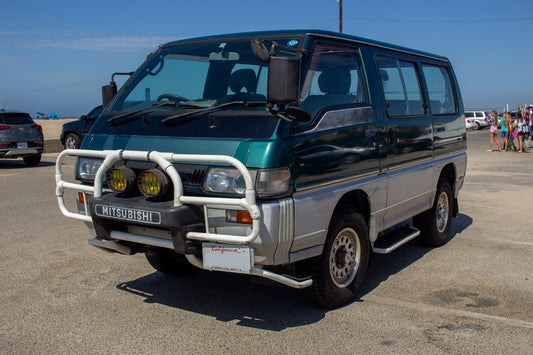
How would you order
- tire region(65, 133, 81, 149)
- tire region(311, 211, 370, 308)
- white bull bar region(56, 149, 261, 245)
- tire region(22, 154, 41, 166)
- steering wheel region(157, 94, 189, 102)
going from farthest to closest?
tire region(65, 133, 81, 149)
tire region(22, 154, 41, 166)
steering wheel region(157, 94, 189, 102)
tire region(311, 211, 370, 308)
white bull bar region(56, 149, 261, 245)

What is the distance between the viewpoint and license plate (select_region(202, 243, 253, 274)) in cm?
373

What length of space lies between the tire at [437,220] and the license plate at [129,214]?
12.6 feet

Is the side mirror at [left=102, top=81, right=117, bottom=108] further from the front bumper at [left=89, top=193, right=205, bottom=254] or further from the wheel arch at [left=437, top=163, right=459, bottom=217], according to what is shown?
the wheel arch at [left=437, top=163, right=459, bottom=217]

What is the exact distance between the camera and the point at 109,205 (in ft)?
13.3

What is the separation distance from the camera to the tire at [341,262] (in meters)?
4.34

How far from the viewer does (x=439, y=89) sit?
6887mm

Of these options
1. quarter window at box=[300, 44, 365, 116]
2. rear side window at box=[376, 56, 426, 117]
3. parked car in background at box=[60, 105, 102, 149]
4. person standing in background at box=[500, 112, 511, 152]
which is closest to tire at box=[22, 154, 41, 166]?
parked car in background at box=[60, 105, 102, 149]

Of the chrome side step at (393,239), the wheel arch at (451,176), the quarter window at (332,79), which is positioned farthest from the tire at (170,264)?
the wheel arch at (451,176)

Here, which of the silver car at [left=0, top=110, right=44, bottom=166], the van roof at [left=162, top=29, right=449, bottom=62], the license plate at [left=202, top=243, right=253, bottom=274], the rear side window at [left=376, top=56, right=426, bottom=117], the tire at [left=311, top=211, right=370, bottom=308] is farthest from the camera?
the silver car at [left=0, top=110, right=44, bottom=166]

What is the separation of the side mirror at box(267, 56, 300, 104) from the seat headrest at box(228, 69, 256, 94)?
0.71 metres

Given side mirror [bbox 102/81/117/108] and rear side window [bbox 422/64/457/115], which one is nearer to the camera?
side mirror [bbox 102/81/117/108]

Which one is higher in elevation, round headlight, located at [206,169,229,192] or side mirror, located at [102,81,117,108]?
side mirror, located at [102,81,117,108]

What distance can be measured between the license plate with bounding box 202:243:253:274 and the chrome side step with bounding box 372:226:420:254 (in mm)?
1754

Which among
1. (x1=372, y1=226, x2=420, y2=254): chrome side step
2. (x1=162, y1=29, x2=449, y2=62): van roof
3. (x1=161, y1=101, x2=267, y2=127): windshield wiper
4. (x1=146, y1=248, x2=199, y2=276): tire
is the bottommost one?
(x1=146, y1=248, x2=199, y2=276): tire
